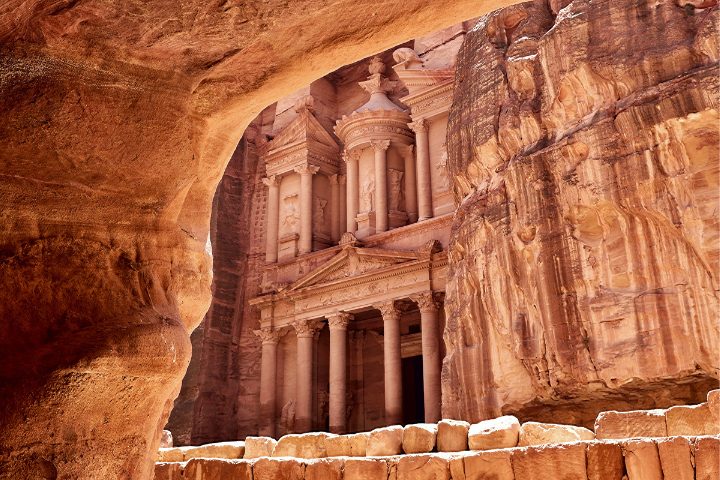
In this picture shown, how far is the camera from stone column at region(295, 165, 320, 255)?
2183 centimetres

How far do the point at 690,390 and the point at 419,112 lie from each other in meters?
12.6

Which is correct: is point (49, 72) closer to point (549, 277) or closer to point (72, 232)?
point (72, 232)

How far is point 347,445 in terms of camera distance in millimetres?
8570

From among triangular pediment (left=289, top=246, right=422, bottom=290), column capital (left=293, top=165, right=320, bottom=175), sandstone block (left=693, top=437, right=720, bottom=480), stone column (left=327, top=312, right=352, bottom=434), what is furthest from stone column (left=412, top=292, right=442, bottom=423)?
sandstone block (left=693, top=437, right=720, bottom=480)

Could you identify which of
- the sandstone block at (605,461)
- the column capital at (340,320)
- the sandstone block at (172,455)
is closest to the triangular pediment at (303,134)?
the column capital at (340,320)

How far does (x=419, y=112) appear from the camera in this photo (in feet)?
67.7

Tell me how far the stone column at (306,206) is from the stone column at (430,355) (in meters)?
5.21

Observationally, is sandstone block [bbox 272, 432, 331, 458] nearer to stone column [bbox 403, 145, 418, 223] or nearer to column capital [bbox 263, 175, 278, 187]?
stone column [bbox 403, 145, 418, 223]

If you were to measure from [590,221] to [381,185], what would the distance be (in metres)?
10.4

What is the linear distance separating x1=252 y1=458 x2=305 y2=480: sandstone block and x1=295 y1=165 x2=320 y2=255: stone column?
45.7ft

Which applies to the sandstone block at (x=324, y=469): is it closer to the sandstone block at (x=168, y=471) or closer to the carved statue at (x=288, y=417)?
the sandstone block at (x=168, y=471)

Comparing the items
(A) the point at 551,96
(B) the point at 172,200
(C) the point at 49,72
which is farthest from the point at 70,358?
(A) the point at 551,96

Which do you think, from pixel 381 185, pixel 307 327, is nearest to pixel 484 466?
pixel 307 327

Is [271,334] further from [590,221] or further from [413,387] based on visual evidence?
[590,221]
